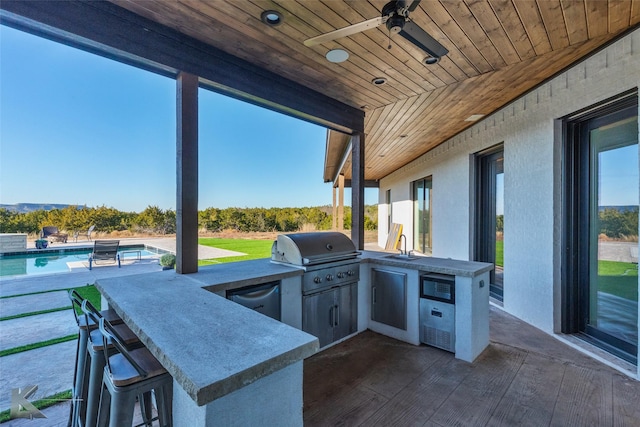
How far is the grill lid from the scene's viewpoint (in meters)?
2.60

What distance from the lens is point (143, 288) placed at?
187 centimetres

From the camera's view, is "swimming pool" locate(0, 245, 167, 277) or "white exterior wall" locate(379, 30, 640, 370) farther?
"swimming pool" locate(0, 245, 167, 277)

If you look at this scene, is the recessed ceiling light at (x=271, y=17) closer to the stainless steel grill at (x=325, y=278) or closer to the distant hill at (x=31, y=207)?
the stainless steel grill at (x=325, y=278)

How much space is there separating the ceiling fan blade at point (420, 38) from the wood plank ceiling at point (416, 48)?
226 mm

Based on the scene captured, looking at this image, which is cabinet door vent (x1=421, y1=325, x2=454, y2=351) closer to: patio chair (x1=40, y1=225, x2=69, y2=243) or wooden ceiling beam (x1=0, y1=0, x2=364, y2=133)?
wooden ceiling beam (x1=0, y1=0, x2=364, y2=133)

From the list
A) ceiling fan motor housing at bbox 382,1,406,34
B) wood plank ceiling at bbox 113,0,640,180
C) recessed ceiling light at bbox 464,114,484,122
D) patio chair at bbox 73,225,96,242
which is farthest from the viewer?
patio chair at bbox 73,225,96,242

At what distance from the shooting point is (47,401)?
6.70 ft

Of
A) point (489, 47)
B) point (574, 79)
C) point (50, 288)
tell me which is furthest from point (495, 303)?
point (50, 288)

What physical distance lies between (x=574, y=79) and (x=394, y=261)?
8.71 feet

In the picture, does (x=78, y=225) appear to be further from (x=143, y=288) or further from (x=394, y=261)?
(x=394, y=261)

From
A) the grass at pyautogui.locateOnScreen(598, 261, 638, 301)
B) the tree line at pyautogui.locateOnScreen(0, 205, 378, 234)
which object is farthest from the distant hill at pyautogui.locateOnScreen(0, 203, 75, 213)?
the grass at pyautogui.locateOnScreen(598, 261, 638, 301)

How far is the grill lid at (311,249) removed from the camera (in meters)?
2.60

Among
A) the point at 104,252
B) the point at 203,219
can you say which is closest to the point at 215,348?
the point at 104,252
